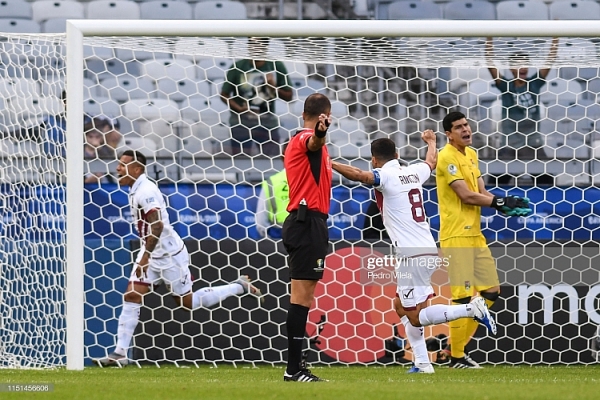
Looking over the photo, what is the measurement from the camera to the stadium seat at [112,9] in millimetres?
10961

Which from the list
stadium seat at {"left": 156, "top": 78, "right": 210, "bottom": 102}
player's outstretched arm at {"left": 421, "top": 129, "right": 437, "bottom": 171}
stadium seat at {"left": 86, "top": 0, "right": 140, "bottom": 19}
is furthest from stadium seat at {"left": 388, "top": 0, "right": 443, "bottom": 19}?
player's outstretched arm at {"left": 421, "top": 129, "right": 437, "bottom": 171}

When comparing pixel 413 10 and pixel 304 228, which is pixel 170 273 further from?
pixel 413 10

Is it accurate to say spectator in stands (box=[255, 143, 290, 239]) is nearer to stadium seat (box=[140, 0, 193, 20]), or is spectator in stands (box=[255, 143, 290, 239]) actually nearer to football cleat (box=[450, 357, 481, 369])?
football cleat (box=[450, 357, 481, 369])

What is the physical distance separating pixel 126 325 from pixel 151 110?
102 inches

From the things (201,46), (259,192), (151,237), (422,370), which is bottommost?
(422,370)

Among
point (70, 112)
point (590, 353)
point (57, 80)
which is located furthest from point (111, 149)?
point (590, 353)

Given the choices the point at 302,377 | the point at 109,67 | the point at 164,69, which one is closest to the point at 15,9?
the point at 109,67

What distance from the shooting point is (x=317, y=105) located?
213 inches

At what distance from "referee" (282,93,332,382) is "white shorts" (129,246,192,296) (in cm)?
225

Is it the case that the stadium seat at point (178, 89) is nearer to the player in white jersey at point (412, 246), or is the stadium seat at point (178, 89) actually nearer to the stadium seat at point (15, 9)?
the stadium seat at point (15, 9)

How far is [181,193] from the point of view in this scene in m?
8.28

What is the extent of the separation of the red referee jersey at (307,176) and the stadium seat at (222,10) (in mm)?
5648

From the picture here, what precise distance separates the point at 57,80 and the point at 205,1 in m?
4.08

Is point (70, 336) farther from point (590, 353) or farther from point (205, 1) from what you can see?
point (205, 1)
